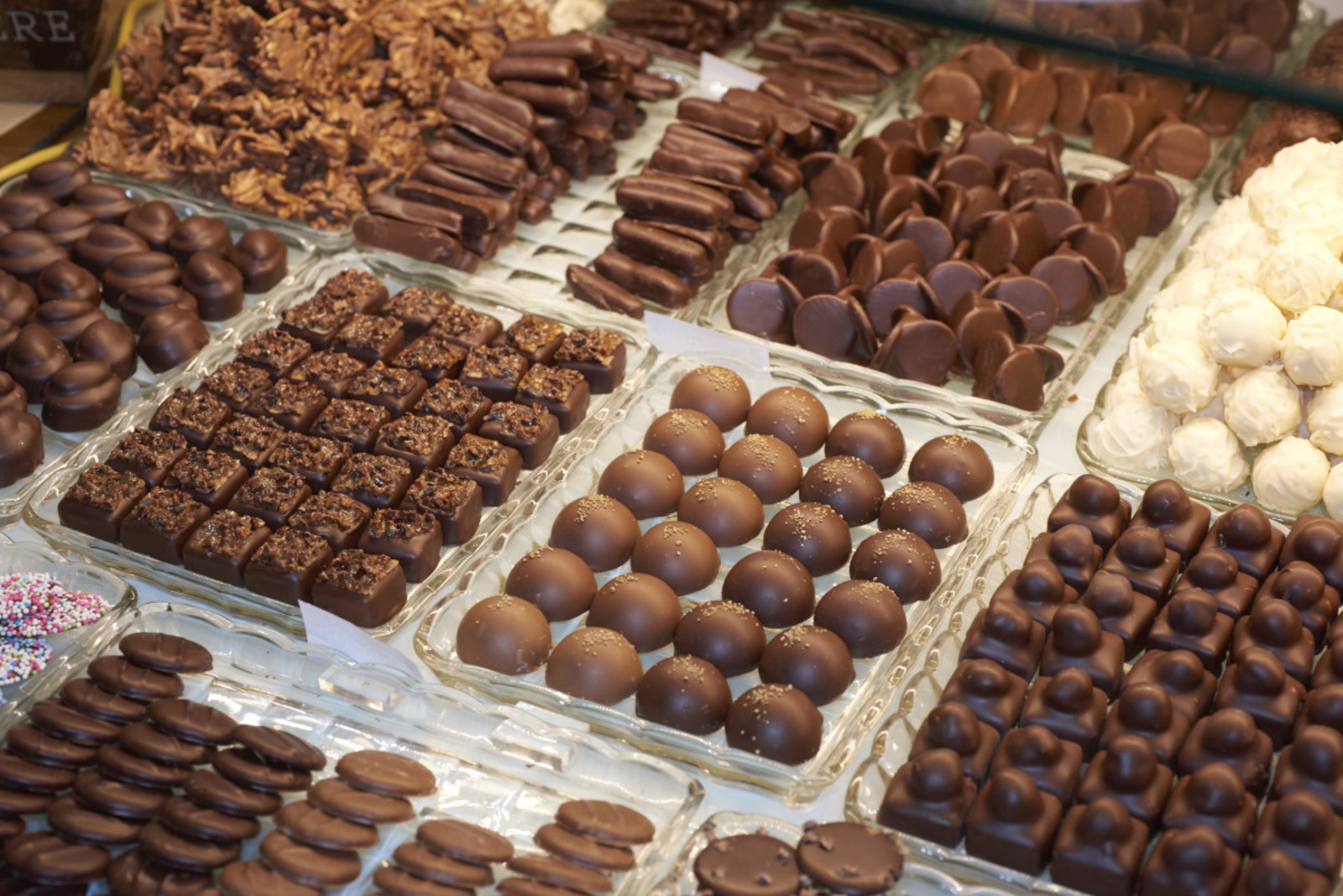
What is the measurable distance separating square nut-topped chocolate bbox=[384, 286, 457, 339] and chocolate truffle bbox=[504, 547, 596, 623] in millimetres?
814

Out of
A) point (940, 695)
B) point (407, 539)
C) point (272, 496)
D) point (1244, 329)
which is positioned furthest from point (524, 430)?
point (1244, 329)

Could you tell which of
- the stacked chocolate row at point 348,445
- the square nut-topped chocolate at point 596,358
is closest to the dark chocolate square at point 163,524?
the stacked chocolate row at point 348,445

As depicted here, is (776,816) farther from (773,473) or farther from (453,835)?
(773,473)

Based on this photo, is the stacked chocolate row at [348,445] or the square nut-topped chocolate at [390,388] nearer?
the stacked chocolate row at [348,445]

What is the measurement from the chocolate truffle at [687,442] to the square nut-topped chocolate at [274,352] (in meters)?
0.78

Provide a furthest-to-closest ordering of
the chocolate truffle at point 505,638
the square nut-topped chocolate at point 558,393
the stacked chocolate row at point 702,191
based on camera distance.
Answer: the stacked chocolate row at point 702,191 → the square nut-topped chocolate at point 558,393 → the chocolate truffle at point 505,638

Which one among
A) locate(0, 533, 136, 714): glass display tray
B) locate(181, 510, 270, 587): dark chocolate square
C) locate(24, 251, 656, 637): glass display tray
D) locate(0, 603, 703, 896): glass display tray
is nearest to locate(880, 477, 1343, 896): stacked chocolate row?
locate(0, 603, 703, 896): glass display tray

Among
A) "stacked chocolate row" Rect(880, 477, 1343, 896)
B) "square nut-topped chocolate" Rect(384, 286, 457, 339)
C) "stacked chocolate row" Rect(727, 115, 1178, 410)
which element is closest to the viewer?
"stacked chocolate row" Rect(880, 477, 1343, 896)

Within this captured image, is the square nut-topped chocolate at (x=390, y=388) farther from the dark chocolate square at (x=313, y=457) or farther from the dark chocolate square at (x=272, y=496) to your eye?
the dark chocolate square at (x=272, y=496)

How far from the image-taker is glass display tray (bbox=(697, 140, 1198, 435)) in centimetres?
274

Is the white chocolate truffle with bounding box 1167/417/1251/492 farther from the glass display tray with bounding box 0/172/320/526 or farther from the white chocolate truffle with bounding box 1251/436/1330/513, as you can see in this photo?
the glass display tray with bounding box 0/172/320/526

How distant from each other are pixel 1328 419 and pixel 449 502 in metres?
1.61

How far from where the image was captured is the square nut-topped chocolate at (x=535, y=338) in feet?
9.35

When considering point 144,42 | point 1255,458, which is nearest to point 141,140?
point 144,42
